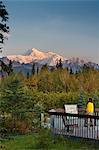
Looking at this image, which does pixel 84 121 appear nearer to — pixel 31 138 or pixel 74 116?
pixel 74 116

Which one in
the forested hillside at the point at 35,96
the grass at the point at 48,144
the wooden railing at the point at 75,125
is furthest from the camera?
the forested hillside at the point at 35,96

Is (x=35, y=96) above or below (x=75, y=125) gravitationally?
above

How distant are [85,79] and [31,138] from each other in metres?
31.3

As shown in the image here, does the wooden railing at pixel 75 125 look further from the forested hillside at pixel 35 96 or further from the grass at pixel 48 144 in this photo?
the forested hillside at pixel 35 96

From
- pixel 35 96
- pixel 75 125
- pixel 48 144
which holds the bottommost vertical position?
pixel 48 144

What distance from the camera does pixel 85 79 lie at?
156 ft

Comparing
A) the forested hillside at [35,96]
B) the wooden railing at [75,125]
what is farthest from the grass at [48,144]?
the forested hillside at [35,96]

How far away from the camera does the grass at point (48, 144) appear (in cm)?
1435

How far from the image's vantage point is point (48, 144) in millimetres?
14523

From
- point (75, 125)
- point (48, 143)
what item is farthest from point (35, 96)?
point (48, 143)

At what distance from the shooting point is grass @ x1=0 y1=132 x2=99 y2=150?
14.4 m

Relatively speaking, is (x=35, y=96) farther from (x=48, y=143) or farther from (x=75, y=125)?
(x=48, y=143)

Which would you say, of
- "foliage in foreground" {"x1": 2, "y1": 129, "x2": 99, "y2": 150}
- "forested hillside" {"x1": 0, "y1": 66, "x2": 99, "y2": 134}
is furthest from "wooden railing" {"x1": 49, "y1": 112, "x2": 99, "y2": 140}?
"forested hillside" {"x1": 0, "y1": 66, "x2": 99, "y2": 134}

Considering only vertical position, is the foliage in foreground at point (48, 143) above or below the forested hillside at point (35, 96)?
below
